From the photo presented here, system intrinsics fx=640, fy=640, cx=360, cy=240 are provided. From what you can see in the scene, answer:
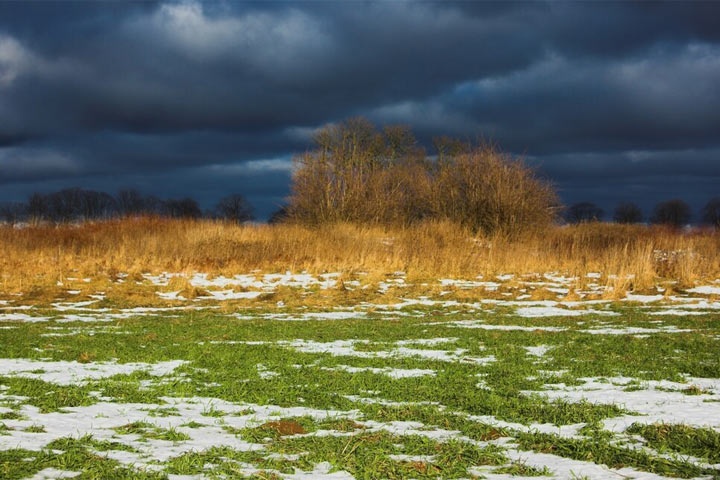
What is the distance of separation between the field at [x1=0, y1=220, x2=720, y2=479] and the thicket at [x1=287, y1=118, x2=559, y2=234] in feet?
38.7

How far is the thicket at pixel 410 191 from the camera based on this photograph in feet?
94.1

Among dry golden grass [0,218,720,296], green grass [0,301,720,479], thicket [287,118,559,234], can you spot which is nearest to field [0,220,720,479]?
green grass [0,301,720,479]

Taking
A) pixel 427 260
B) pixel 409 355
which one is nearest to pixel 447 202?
pixel 427 260

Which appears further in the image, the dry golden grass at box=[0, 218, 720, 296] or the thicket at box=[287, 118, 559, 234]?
the thicket at box=[287, 118, 559, 234]

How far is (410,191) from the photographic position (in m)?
35.2

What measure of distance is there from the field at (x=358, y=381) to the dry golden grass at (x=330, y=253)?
5.74ft

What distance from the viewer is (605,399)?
5.33 meters

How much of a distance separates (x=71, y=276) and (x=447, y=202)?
18.5 meters

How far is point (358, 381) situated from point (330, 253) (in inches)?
687

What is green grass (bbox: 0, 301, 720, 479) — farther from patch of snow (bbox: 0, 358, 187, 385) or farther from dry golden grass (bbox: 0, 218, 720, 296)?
dry golden grass (bbox: 0, 218, 720, 296)

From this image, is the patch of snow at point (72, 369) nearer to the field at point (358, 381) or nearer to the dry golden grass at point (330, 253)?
the field at point (358, 381)

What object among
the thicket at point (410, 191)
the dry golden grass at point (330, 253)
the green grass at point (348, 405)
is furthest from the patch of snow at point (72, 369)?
the thicket at point (410, 191)

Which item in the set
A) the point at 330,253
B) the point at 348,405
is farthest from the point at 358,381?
the point at 330,253

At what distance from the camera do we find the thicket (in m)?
28.7
